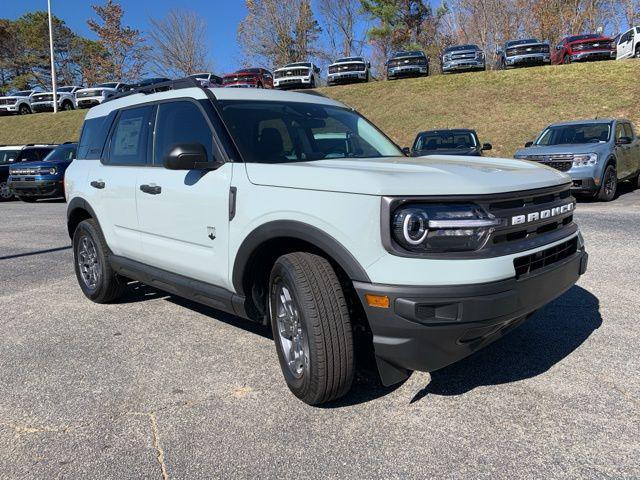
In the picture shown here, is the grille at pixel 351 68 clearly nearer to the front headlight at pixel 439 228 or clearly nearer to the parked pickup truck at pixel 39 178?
the parked pickup truck at pixel 39 178

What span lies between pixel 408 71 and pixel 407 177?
26545 mm

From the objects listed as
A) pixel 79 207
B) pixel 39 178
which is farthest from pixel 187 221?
pixel 39 178

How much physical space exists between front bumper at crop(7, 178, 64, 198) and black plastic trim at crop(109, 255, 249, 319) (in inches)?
494

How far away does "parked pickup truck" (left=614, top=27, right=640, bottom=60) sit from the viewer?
24188 mm

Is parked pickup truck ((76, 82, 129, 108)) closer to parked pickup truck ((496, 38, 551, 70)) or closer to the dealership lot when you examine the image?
parked pickup truck ((496, 38, 551, 70))

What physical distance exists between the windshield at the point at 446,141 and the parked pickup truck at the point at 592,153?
188 centimetres

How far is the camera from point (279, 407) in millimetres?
3043

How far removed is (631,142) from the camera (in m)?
11.9

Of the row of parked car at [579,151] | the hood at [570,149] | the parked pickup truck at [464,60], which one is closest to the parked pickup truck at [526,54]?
the parked pickup truck at [464,60]

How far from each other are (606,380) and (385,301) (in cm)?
163

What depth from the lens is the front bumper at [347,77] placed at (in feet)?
93.2

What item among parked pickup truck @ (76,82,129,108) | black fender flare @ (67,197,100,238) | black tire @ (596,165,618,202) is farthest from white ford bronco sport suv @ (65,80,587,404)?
parked pickup truck @ (76,82,129,108)

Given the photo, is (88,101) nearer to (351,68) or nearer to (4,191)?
(351,68)

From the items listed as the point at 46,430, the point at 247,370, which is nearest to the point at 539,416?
the point at 247,370
